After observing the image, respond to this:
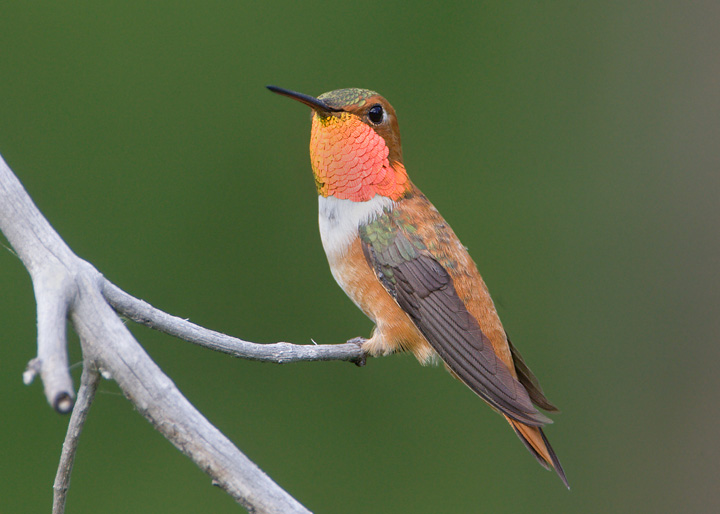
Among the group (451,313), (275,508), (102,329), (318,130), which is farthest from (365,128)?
(275,508)

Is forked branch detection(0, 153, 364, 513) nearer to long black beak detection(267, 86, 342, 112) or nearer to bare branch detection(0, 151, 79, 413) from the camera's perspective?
bare branch detection(0, 151, 79, 413)

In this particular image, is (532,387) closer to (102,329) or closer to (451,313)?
(451,313)

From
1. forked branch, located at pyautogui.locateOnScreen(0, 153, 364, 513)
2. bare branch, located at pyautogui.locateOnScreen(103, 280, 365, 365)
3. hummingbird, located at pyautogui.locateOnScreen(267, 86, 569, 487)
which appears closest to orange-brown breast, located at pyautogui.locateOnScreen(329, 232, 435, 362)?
hummingbird, located at pyautogui.locateOnScreen(267, 86, 569, 487)

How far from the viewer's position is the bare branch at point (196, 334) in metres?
1.21

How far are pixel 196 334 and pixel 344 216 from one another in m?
0.54

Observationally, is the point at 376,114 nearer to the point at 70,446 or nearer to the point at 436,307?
the point at 436,307

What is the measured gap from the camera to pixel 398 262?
167cm

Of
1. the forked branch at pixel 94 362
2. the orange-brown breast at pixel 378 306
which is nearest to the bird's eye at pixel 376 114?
the orange-brown breast at pixel 378 306

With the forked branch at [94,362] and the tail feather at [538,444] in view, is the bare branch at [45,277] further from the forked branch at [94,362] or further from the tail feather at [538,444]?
the tail feather at [538,444]

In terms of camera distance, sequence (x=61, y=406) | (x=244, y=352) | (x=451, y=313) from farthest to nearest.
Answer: (x=451, y=313), (x=244, y=352), (x=61, y=406)

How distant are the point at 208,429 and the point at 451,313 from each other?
86cm

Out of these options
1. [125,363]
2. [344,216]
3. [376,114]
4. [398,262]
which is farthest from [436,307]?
[125,363]

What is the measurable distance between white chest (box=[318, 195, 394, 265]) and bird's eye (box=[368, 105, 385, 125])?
18 centimetres

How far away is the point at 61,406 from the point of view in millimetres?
694
